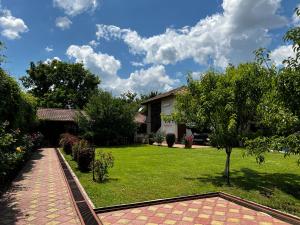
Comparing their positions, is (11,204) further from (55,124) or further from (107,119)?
(55,124)

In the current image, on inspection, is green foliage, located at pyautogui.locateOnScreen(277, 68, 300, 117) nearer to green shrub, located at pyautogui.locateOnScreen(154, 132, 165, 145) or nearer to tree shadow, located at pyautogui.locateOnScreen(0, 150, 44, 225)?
tree shadow, located at pyautogui.locateOnScreen(0, 150, 44, 225)

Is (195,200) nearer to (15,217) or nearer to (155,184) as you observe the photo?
(155,184)

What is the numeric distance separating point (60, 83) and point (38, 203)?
46.0m

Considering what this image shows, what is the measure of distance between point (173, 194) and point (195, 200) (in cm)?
74

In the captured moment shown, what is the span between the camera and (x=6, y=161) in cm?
704

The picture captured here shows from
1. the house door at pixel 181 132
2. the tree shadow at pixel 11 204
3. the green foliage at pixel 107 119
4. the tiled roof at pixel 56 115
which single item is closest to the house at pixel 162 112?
the house door at pixel 181 132

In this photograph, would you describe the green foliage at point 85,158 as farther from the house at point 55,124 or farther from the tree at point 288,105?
the house at point 55,124

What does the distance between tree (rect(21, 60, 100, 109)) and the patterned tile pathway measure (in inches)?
1713

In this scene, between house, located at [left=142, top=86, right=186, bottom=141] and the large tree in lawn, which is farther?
house, located at [left=142, top=86, right=186, bottom=141]

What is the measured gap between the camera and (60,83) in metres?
50.6

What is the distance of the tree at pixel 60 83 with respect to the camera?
48.7 meters

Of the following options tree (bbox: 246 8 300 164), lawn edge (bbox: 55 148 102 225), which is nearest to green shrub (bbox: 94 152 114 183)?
lawn edge (bbox: 55 148 102 225)

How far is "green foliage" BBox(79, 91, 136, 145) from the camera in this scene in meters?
27.6

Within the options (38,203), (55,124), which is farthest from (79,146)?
(55,124)
